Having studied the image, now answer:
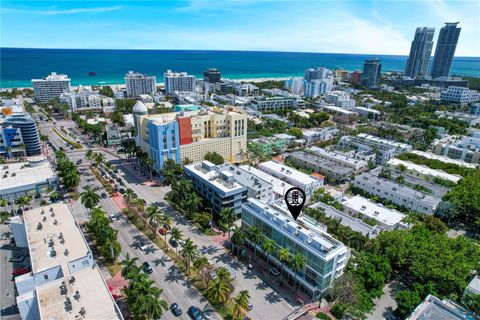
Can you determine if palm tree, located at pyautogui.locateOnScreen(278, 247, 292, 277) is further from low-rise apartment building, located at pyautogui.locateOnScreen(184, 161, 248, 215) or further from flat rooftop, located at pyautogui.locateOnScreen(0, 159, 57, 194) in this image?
flat rooftop, located at pyautogui.locateOnScreen(0, 159, 57, 194)

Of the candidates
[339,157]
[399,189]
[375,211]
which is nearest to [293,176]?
[375,211]

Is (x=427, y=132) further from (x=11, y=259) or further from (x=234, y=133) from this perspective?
(x=11, y=259)

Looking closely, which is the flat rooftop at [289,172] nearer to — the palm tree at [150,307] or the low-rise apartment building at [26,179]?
the palm tree at [150,307]

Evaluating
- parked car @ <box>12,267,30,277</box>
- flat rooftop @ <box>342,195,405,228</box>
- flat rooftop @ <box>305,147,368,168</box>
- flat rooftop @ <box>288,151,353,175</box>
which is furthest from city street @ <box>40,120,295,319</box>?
flat rooftop @ <box>305,147,368,168</box>

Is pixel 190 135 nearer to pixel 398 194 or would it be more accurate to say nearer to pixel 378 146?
pixel 398 194

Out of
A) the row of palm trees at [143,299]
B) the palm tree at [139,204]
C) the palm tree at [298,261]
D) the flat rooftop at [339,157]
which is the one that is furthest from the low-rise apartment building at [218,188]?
the flat rooftop at [339,157]

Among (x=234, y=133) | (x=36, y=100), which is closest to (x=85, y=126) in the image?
(x=234, y=133)
